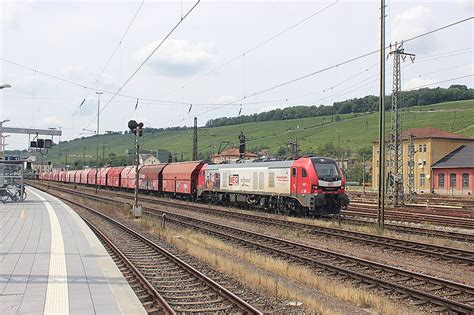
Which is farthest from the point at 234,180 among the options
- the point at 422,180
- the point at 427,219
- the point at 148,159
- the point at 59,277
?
the point at 148,159

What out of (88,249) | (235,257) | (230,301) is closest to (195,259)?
(235,257)

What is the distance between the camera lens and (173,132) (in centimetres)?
12938

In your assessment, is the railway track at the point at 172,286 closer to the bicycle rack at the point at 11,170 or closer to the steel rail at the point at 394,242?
the steel rail at the point at 394,242

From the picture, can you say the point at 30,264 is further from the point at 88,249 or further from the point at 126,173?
the point at 126,173

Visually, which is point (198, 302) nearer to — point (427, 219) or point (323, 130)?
point (427, 219)

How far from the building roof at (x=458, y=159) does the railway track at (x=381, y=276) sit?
55.1 m

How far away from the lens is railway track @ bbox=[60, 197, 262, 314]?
895 centimetres

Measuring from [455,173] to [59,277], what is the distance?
6502 centimetres

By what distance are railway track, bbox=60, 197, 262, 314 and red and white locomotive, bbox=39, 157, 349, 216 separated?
11.1 meters

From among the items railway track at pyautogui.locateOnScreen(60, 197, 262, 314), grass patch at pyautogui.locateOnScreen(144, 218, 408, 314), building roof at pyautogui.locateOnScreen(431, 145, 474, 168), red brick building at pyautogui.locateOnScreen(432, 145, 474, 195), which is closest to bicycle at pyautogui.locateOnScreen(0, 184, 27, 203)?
grass patch at pyautogui.locateOnScreen(144, 218, 408, 314)

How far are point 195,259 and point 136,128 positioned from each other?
1335 centimetres

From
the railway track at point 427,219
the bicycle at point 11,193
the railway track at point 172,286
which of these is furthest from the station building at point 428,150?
the railway track at point 172,286

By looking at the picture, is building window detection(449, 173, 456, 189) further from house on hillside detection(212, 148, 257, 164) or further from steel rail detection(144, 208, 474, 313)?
steel rail detection(144, 208, 474, 313)

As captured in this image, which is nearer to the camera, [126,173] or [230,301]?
[230,301]
